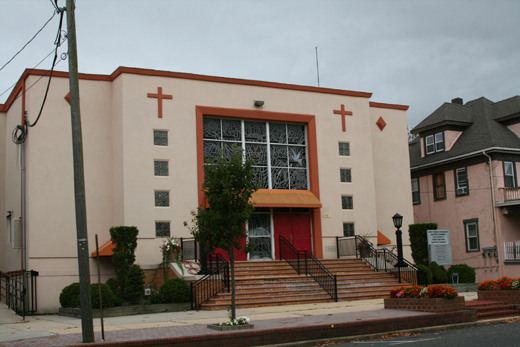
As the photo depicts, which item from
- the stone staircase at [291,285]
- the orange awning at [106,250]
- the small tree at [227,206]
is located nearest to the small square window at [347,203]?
the stone staircase at [291,285]

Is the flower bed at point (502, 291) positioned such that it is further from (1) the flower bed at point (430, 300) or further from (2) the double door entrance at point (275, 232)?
(2) the double door entrance at point (275, 232)

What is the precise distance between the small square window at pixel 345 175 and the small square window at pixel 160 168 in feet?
26.2

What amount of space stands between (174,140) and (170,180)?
165 cm

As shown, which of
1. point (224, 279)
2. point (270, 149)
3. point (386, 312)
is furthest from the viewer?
point (270, 149)

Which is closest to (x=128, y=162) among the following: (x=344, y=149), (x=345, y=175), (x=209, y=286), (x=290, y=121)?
(x=209, y=286)

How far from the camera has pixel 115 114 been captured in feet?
75.3

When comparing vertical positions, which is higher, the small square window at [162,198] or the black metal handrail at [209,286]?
the small square window at [162,198]

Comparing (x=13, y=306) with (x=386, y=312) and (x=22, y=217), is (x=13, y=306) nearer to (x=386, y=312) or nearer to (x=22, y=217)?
(x=22, y=217)

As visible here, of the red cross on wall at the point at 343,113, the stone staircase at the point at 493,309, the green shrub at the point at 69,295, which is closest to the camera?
the stone staircase at the point at 493,309

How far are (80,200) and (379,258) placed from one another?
15649 millimetres

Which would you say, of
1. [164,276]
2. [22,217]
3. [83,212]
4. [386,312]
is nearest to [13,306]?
[22,217]

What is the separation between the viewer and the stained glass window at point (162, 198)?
22.3 metres

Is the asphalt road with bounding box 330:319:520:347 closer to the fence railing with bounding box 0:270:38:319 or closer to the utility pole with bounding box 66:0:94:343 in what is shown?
the utility pole with bounding box 66:0:94:343

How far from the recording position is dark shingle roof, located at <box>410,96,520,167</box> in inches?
1212
